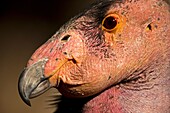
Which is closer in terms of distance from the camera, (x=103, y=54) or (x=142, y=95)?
(x=103, y=54)

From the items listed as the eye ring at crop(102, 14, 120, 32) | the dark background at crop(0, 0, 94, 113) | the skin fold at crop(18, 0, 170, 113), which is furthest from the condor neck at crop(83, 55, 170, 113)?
the dark background at crop(0, 0, 94, 113)

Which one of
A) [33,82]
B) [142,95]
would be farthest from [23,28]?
[33,82]

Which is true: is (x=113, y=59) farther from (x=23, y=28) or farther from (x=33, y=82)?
(x=23, y=28)

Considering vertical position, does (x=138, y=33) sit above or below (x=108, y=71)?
above

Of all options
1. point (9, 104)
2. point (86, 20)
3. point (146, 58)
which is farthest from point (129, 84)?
point (9, 104)

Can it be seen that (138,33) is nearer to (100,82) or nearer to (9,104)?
(100,82)

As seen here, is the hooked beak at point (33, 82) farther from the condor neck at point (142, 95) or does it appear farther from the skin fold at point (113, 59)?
the condor neck at point (142, 95)

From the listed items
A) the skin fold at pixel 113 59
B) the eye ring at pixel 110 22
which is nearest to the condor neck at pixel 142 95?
the skin fold at pixel 113 59
